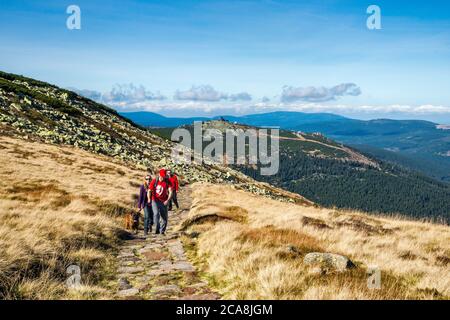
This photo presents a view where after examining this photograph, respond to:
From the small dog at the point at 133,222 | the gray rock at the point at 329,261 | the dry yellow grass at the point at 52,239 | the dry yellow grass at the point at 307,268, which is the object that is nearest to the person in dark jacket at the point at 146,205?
the small dog at the point at 133,222

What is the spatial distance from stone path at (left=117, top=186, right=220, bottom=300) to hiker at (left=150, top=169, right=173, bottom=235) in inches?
63.7

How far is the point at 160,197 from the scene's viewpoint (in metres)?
16.3

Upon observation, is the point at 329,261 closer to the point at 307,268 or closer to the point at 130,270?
the point at 307,268

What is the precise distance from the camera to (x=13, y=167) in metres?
31.6

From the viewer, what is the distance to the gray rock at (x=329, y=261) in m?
8.87

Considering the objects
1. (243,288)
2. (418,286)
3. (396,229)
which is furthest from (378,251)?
(396,229)

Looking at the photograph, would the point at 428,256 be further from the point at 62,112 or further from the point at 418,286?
the point at 62,112

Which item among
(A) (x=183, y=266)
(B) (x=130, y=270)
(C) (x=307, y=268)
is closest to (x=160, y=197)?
(A) (x=183, y=266)

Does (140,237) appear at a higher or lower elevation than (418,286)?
lower

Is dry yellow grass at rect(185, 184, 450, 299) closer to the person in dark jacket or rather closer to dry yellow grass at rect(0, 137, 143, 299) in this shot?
the person in dark jacket

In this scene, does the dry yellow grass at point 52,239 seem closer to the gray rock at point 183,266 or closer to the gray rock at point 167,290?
the gray rock at point 167,290

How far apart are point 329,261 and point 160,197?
9.03 metres

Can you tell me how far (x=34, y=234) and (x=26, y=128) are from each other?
165 ft
